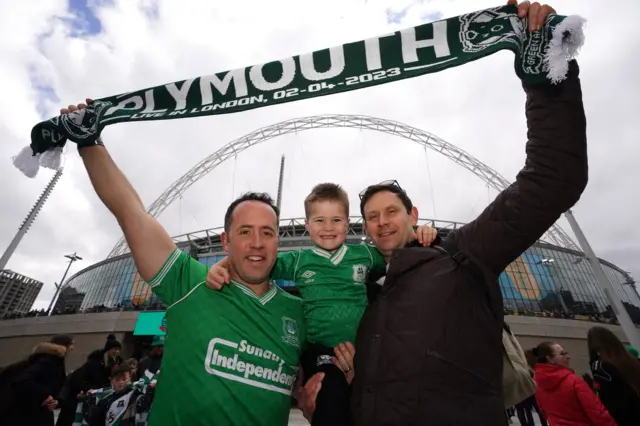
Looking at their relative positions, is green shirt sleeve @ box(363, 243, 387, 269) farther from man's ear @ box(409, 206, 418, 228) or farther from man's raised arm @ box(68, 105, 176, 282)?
man's raised arm @ box(68, 105, 176, 282)

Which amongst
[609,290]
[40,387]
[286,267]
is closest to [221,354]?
[286,267]

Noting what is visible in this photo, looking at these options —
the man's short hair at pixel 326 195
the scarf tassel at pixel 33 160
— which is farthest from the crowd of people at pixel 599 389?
the scarf tassel at pixel 33 160

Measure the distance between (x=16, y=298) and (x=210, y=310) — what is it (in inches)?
5061

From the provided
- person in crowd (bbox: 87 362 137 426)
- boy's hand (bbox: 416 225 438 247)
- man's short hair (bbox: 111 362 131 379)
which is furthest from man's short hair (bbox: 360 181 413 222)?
man's short hair (bbox: 111 362 131 379)

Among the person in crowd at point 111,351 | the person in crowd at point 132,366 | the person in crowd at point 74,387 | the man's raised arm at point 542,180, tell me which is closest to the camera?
the man's raised arm at point 542,180

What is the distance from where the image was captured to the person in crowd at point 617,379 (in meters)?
3.36

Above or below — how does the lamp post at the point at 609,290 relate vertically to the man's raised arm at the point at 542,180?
above

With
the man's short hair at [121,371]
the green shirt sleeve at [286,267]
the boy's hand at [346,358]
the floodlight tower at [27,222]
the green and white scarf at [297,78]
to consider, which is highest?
the floodlight tower at [27,222]

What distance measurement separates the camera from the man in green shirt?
1.79 metres

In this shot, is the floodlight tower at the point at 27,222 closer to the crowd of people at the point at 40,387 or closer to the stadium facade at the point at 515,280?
the stadium facade at the point at 515,280

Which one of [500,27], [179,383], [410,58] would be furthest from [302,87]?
[179,383]

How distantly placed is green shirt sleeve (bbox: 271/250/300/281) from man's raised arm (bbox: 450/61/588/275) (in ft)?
5.61

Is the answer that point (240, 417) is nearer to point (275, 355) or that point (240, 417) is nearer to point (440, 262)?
point (275, 355)

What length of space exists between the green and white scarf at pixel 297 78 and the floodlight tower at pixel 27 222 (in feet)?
99.1
